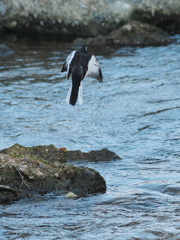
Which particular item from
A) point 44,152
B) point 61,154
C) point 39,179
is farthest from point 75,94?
point 39,179

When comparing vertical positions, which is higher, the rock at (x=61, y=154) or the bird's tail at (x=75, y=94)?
the bird's tail at (x=75, y=94)

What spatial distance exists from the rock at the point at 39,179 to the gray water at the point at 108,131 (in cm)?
12

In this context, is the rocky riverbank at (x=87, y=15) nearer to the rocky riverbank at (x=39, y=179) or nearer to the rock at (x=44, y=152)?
the rock at (x=44, y=152)

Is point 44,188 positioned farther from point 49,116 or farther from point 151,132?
point 49,116

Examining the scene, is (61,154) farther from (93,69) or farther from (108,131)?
(93,69)

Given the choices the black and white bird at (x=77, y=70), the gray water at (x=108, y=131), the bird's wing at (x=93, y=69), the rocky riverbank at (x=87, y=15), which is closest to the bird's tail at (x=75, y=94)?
the black and white bird at (x=77, y=70)

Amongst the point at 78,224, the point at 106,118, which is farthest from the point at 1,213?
the point at 106,118

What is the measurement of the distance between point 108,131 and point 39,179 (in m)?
2.76

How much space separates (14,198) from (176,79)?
243 inches

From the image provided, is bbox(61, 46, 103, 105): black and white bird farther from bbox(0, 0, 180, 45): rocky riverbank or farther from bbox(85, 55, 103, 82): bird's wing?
bbox(0, 0, 180, 45): rocky riverbank

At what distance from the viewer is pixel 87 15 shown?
579 inches

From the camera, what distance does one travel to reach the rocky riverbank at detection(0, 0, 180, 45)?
47.8 ft

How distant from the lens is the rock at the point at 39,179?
4.78m

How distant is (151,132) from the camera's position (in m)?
7.33
